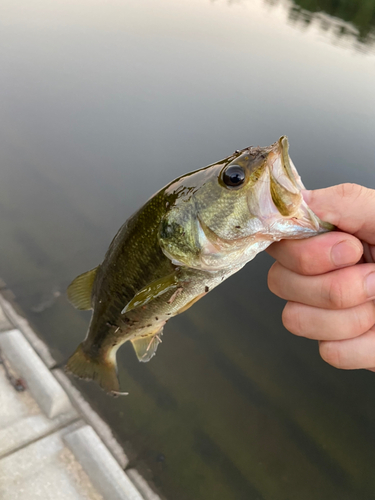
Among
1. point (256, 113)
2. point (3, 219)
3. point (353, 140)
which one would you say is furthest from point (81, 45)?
Result: point (353, 140)

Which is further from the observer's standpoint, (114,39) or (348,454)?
(114,39)

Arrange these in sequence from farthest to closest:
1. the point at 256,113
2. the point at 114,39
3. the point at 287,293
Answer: the point at 114,39 → the point at 256,113 → the point at 287,293

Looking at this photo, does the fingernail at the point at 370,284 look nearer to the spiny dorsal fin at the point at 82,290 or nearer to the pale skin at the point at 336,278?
the pale skin at the point at 336,278

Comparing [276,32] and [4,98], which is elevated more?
[276,32]

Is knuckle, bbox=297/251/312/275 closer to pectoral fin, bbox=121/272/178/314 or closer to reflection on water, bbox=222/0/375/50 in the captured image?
pectoral fin, bbox=121/272/178/314

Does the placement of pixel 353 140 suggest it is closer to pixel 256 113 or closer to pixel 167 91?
pixel 256 113

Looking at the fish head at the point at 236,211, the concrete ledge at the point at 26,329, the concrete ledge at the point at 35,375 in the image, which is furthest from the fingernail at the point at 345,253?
the concrete ledge at the point at 26,329

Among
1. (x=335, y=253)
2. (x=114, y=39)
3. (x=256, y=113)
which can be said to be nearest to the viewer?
(x=335, y=253)

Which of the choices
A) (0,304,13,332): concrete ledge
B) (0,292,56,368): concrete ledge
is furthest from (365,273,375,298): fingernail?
(0,304,13,332): concrete ledge
